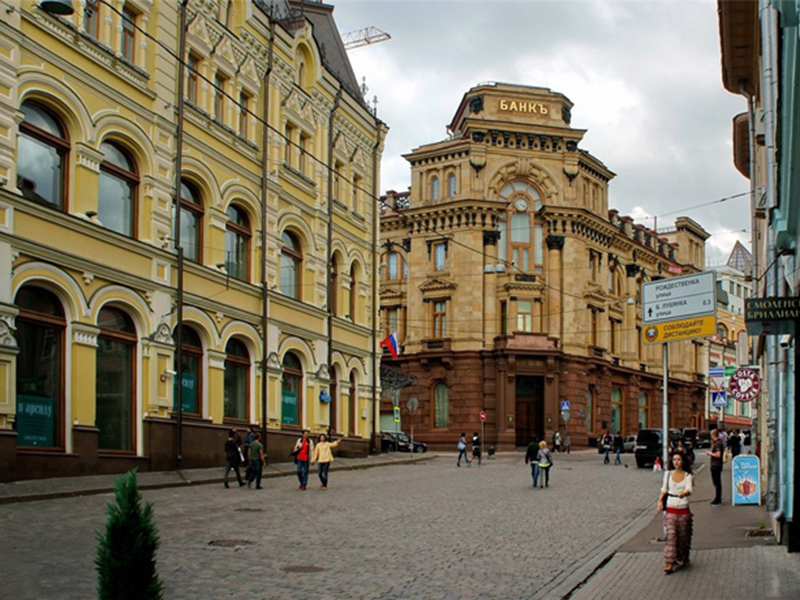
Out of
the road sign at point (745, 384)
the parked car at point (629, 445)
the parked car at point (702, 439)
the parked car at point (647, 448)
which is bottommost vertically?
the parked car at point (702, 439)

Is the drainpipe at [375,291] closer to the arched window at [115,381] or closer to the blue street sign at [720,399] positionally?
the blue street sign at [720,399]

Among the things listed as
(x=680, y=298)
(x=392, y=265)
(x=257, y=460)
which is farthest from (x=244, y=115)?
(x=392, y=265)

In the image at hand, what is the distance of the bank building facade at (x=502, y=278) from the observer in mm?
63375

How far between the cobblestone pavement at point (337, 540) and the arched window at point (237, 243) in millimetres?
8251

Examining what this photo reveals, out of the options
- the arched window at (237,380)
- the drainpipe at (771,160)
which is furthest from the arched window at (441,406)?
the drainpipe at (771,160)

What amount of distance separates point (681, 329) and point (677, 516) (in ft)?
26.4

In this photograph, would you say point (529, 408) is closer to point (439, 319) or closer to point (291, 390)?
point (439, 319)

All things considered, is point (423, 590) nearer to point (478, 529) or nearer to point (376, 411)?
point (478, 529)

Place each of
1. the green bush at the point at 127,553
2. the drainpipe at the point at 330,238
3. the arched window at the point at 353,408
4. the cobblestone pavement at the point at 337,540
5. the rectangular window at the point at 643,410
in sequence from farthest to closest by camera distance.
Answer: the rectangular window at the point at 643,410, the arched window at the point at 353,408, the drainpipe at the point at 330,238, the cobblestone pavement at the point at 337,540, the green bush at the point at 127,553

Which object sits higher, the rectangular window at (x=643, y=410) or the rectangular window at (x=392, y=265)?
the rectangular window at (x=392, y=265)

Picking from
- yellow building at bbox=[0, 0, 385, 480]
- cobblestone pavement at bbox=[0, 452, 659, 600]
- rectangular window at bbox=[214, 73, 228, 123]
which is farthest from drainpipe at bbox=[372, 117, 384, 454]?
cobblestone pavement at bbox=[0, 452, 659, 600]

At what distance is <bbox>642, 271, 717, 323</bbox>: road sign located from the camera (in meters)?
20.9

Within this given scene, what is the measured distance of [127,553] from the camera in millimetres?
7004

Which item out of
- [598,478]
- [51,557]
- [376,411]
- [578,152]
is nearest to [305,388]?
[376,411]
